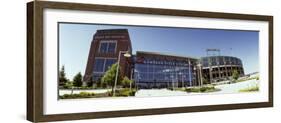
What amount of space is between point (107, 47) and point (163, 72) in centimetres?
21

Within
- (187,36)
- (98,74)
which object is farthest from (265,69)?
(98,74)

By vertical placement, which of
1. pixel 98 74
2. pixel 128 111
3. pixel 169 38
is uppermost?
pixel 169 38

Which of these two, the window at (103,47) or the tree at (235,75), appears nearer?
→ the window at (103,47)

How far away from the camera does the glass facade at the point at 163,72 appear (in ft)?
5.28

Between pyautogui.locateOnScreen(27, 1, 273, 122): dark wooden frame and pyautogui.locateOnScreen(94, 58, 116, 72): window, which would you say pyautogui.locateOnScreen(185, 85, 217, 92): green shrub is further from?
pyautogui.locateOnScreen(94, 58, 116, 72): window

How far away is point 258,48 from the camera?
1.82m

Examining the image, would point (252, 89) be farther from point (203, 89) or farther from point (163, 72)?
point (163, 72)

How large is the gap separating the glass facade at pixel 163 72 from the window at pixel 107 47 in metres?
0.10

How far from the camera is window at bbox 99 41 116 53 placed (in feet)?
5.05

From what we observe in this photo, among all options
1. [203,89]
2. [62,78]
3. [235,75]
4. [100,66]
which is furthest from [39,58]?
[235,75]

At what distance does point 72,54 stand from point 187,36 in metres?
0.40

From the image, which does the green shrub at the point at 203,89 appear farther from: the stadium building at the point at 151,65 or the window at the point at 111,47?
the window at the point at 111,47

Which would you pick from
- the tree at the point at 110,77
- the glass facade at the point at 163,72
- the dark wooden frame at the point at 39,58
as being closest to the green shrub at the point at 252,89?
the glass facade at the point at 163,72

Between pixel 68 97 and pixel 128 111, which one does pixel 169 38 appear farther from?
pixel 68 97
